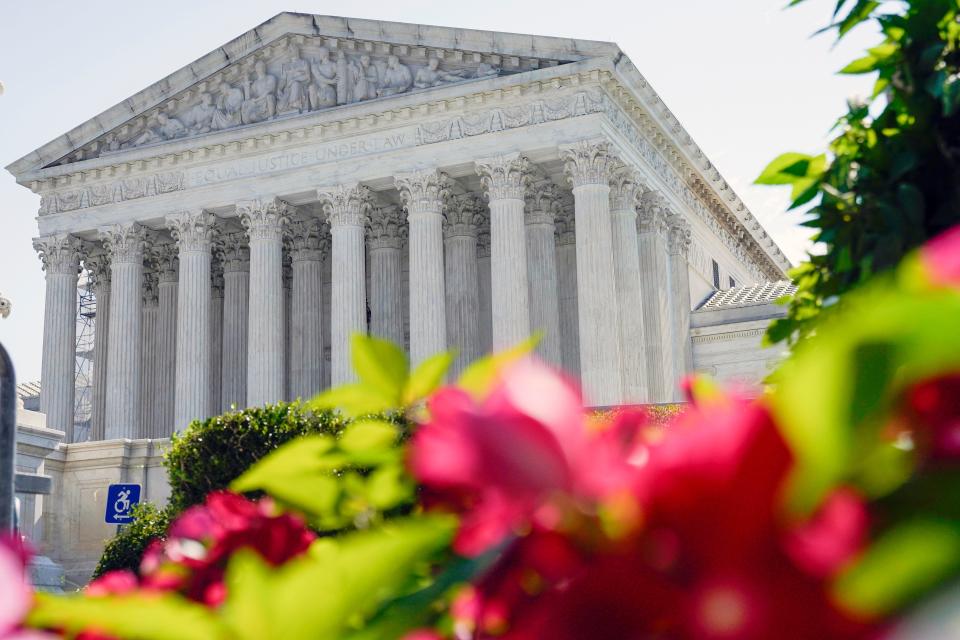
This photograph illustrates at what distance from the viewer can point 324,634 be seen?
834mm

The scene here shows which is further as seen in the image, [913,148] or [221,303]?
[221,303]

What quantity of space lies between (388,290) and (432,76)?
927 centimetres

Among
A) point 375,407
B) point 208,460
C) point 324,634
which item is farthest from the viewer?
point 208,460

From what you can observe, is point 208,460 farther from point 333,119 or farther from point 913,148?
point 333,119

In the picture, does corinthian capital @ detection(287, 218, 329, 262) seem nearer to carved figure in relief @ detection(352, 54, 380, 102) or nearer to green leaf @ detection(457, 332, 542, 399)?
carved figure in relief @ detection(352, 54, 380, 102)

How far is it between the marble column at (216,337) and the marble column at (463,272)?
11.7 m

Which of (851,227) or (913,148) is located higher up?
(913,148)

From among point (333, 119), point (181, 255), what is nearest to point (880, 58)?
point (333, 119)

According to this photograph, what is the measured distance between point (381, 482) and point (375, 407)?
0.63 feet

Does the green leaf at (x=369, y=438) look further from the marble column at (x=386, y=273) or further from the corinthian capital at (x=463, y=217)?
the marble column at (x=386, y=273)

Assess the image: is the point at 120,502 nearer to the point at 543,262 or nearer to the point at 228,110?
the point at 543,262

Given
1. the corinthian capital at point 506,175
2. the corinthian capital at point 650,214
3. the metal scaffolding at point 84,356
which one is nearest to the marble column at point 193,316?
the corinthian capital at point 506,175

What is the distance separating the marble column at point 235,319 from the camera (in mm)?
46250

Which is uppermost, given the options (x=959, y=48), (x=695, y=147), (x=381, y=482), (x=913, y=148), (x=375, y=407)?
(x=695, y=147)
